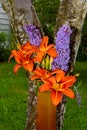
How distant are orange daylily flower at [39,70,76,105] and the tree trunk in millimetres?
1142

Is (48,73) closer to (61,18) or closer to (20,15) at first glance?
(61,18)

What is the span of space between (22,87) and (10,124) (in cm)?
368

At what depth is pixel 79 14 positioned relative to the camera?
4.45 meters

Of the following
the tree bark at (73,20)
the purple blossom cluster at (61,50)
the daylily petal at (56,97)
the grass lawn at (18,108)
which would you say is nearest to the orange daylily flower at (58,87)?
the daylily petal at (56,97)

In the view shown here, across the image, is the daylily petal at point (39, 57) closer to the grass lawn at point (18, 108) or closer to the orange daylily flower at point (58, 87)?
the orange daylily flower at point (58, 87)

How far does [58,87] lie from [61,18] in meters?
1.41

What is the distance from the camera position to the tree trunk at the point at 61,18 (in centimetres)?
443

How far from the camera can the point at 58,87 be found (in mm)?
3219

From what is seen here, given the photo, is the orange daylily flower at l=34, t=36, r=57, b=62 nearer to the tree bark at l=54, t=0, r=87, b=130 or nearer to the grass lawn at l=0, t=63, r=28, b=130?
the tree bark at l=54, t=0, r=87, b=130

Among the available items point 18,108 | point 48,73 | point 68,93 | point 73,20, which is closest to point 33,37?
point 73,20

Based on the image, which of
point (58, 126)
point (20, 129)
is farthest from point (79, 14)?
point (20, 129)

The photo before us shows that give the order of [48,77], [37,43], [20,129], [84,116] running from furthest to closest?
1. [84,116]
2. [20,129]
3. [37,43]
4. [48,77]

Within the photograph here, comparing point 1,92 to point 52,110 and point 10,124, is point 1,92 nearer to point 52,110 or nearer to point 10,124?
point 10,124

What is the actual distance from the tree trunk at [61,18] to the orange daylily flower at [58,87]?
114cm
